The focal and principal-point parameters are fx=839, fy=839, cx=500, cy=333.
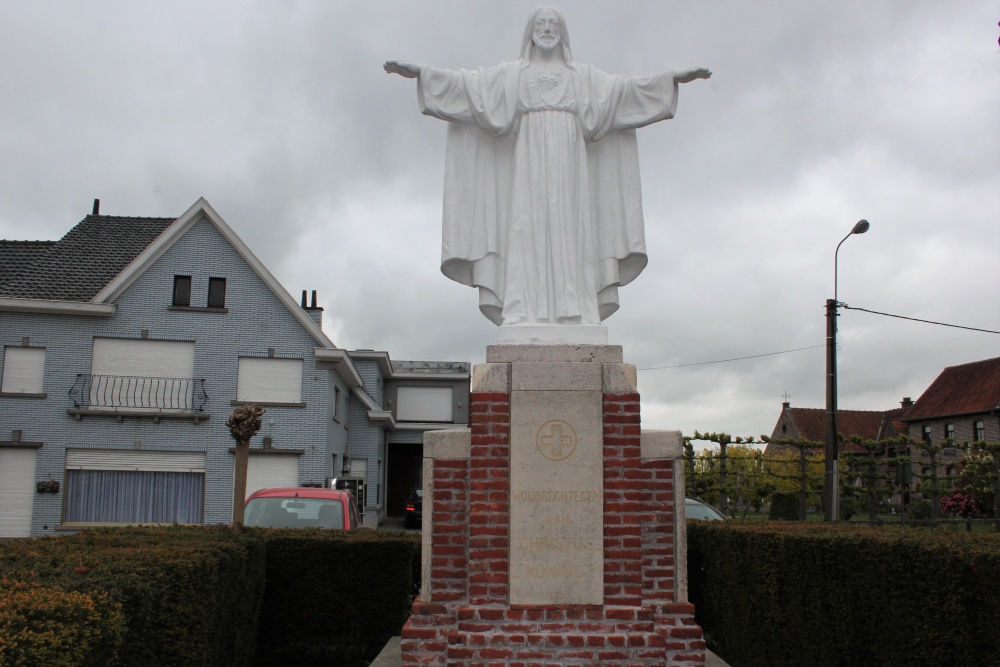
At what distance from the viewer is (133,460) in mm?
22297

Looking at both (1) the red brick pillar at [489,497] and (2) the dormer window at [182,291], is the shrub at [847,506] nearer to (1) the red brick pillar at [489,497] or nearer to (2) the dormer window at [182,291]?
(2) the dormer window at [182,291]

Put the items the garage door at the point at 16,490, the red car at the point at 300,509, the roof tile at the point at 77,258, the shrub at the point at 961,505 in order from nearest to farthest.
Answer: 1. the red car at the point at 300,509
2. the garage door at the point at 16,490
3. the roof tile at the point at 77,258
4. the shrub at the point at 961,505

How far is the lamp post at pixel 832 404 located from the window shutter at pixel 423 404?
71.4ft

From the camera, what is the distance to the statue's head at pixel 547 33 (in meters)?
6.72

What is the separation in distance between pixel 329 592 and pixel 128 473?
1597 centimetres

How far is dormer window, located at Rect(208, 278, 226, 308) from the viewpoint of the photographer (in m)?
23.6

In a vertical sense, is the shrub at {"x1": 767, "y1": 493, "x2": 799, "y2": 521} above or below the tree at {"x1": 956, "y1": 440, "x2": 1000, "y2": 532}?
below

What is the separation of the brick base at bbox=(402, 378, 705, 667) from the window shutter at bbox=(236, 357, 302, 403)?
1830 cm

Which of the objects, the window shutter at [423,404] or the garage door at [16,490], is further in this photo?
the window shutter at [423,404]

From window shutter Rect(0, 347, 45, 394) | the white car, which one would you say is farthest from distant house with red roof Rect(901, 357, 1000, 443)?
window shutter Rect(0, 347, 45, 394)

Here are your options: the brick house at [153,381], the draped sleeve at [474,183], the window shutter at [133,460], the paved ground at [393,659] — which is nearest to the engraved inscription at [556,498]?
the draped sleeve at [474,183]

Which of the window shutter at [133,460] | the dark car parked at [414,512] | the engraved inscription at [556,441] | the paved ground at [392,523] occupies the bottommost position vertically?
the paved ground at [392,523]

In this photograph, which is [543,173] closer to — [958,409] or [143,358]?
[143,358]

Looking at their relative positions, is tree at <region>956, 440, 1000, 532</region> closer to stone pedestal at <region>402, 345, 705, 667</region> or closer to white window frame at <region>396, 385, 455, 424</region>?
white window frame at <region>396, 385, 455, 424</region>
